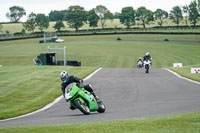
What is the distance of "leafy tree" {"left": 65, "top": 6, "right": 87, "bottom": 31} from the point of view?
15562 cm

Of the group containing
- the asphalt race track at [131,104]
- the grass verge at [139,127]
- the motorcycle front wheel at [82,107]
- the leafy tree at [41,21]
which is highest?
the leafy tree at [41,21]

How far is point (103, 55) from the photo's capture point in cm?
6181

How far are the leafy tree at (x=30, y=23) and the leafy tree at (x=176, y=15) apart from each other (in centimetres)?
5273

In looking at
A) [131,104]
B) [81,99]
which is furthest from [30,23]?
[81,99]

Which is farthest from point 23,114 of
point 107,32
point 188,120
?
point 107,32

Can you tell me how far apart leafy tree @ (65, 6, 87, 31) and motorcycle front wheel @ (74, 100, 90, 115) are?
14441cm

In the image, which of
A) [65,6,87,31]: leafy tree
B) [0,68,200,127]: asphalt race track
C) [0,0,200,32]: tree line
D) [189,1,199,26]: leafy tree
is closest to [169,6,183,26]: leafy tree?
[0,0,200,32]: tree line

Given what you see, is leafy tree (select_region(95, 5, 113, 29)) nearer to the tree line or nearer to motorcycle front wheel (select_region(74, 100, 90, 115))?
the tree line

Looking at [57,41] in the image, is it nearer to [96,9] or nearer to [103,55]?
[103,55]

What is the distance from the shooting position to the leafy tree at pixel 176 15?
150 metres

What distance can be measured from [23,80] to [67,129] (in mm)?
13988

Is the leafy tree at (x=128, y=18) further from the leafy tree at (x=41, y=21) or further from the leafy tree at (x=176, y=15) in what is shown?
the leafy tree at (x=41, y=21)

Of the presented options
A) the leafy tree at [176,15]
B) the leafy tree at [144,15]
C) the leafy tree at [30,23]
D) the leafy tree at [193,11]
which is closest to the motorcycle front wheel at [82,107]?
the leafy tree at [193,11]

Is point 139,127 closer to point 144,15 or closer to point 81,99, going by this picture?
point 81,99
